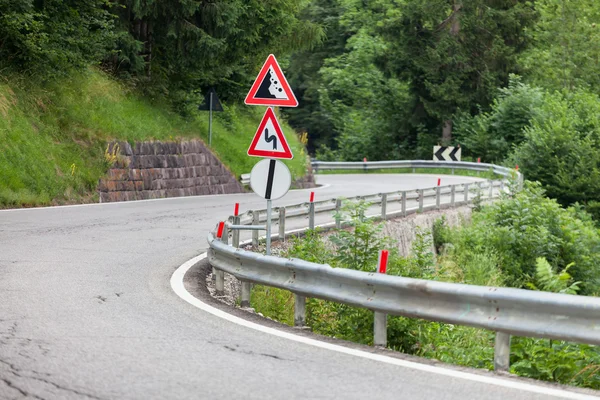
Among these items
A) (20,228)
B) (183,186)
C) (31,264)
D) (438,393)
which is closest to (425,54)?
(183,186)

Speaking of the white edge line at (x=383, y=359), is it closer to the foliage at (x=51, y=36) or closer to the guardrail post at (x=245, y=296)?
the guardrail post at (x=245, y=296)

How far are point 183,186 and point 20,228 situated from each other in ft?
36.9

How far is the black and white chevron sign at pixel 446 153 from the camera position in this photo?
49.6 metres

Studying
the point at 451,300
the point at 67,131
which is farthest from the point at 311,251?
the point at 67,131

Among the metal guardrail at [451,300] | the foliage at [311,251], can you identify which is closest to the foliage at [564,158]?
the foliage at [311,251]

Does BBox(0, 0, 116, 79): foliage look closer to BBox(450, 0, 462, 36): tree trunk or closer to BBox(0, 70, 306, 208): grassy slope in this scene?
BBox(0, 70, 306, 208): grassy slope

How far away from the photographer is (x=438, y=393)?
20.6 feet

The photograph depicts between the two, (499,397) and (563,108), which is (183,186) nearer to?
(563,108)

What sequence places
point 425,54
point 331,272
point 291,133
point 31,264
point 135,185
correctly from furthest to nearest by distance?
point 425,54, point 291,133, point 135,185, point 31,264, point 331,272

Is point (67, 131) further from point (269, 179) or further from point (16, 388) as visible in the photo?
point (16, 388)

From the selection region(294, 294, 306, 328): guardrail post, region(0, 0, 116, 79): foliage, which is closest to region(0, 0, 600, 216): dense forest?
region(0, 0, 116, 79): foliage

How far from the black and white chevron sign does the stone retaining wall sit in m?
21.2

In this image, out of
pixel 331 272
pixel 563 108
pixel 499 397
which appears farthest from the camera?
pixel 563 108

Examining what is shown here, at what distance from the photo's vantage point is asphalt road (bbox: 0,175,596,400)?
246 inches
